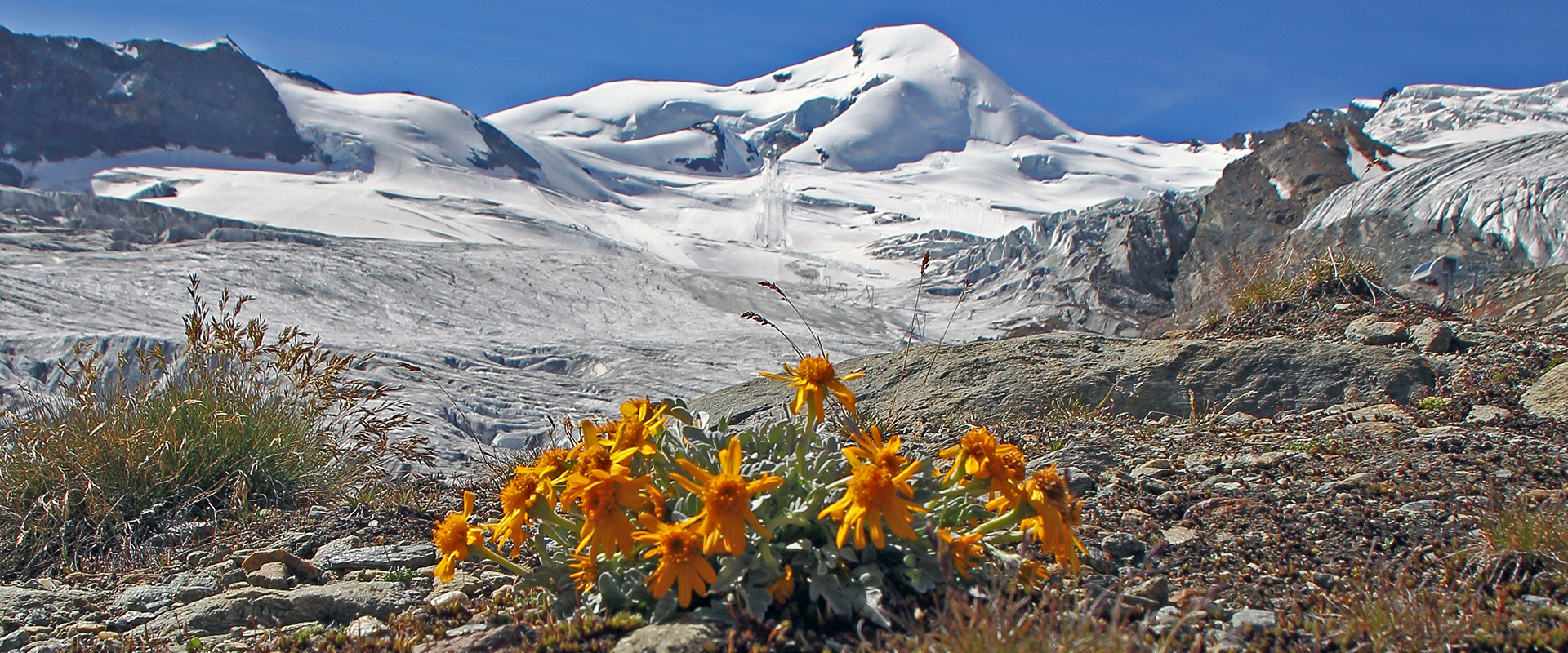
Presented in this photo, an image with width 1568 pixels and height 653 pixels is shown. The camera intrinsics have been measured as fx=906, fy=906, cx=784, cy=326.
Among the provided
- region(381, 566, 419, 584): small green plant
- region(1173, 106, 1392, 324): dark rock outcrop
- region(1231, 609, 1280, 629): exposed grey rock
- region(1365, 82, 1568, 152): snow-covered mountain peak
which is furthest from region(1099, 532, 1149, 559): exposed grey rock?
region(1365, 82, 1568, 152): snow-covered mountain peak

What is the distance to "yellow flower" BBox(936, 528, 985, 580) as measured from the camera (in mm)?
1729

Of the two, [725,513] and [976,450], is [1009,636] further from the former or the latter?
[725,513]

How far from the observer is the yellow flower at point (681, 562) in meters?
1.68

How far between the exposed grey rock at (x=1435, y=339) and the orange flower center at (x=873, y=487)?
395 centimetres

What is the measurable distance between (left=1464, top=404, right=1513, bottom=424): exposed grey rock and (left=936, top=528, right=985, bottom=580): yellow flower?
101 inches

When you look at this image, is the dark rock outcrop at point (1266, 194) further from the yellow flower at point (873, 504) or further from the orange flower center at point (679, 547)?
the orange flower center at point (679, 547)

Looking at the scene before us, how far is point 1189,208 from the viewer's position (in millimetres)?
14031

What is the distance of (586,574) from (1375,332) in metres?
4.43

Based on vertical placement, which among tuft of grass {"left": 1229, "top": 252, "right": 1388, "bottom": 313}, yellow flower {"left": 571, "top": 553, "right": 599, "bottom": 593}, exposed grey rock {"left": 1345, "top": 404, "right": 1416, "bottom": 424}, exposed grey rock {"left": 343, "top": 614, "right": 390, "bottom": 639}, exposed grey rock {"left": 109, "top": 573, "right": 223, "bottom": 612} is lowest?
exposed grey rock {"left": 109, "top": 573, "right": 223, "bottom": 612}

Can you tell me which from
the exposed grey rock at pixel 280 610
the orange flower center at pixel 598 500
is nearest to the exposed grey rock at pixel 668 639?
the orange flower center at pixel 598 500

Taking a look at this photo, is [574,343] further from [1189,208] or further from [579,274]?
[1189,208]

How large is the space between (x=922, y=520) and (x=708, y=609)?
474 mm

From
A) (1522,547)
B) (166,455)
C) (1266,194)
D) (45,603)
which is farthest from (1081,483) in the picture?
(1266,194)

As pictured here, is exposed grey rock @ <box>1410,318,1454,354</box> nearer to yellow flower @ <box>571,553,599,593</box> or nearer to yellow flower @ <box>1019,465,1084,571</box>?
yellow flower @ <box>1019,465,1084,571</box>
